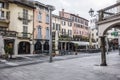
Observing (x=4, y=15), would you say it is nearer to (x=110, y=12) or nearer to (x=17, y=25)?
(x=17, y=25)

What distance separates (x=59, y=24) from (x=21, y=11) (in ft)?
45.8

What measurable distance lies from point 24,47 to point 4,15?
24.1ft

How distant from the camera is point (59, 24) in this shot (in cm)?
4791

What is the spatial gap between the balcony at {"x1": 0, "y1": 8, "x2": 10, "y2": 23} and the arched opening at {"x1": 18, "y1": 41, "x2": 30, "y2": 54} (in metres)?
5.24

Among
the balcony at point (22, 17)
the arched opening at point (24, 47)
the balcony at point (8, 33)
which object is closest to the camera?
the balcony at point (8, 33)

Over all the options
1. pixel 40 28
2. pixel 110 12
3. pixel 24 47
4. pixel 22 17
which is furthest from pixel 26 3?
pixel 110 12

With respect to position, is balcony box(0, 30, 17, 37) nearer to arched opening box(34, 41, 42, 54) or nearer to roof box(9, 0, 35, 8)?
roof box(9, 0, 35, 8)

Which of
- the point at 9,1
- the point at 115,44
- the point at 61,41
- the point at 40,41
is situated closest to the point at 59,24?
the point at 61,41

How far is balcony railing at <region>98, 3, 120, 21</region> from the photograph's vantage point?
15.6m

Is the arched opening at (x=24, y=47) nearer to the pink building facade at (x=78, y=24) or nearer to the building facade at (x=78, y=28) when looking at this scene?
the building facade at (x=78, y=28)

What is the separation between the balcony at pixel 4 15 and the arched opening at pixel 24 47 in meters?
5.24

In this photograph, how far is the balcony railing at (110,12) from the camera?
15.6 m

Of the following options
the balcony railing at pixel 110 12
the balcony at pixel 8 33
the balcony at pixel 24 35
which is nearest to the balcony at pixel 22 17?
the balcony at pixel 24 35

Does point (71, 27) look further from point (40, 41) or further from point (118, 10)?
point (118, 10)
